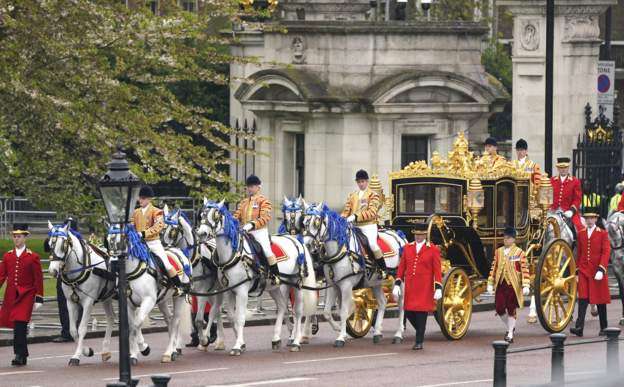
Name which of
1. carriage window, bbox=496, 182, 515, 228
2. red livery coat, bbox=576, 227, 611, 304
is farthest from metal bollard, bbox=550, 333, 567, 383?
red livery coat, bbox=576, 227, 611, 304

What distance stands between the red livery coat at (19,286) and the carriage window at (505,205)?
6.38m

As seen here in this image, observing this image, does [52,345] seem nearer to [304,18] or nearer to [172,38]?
Answer: [172,38]

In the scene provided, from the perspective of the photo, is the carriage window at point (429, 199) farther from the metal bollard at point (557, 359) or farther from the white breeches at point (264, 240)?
the metal bollard at point (557, 359)

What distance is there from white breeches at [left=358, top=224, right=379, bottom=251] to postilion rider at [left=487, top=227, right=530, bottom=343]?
5.23 ft

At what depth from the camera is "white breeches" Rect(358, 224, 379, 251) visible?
26109mm

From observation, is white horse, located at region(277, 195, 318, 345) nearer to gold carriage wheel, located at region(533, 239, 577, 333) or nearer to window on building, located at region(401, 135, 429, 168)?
gold carriage wheel, located at region(533, 239, 577, 333)

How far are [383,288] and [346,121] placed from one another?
1460 centimetres

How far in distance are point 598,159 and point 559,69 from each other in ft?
6.42

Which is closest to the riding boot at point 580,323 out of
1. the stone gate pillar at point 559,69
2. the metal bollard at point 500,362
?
the metal bollard at point 500,362

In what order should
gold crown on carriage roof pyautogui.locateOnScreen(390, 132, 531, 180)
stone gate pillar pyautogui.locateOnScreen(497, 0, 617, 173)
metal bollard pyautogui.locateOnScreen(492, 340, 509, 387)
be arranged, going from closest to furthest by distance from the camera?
metal bollard pyautogui.locateOnScreen(492, 340, 509, 387)
gold crown on carriage roof pyautogui.locateOnScreen(390, 132, 531, 180)
stone gate pillar pyautogui.locateOnScreen(497, 0, 617, 173)

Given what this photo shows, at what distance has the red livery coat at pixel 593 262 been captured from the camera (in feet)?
88.5

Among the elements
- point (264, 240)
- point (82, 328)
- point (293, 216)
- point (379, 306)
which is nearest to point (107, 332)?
point (82, 328)

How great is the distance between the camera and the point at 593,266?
27.1 metres

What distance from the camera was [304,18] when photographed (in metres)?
45.8
